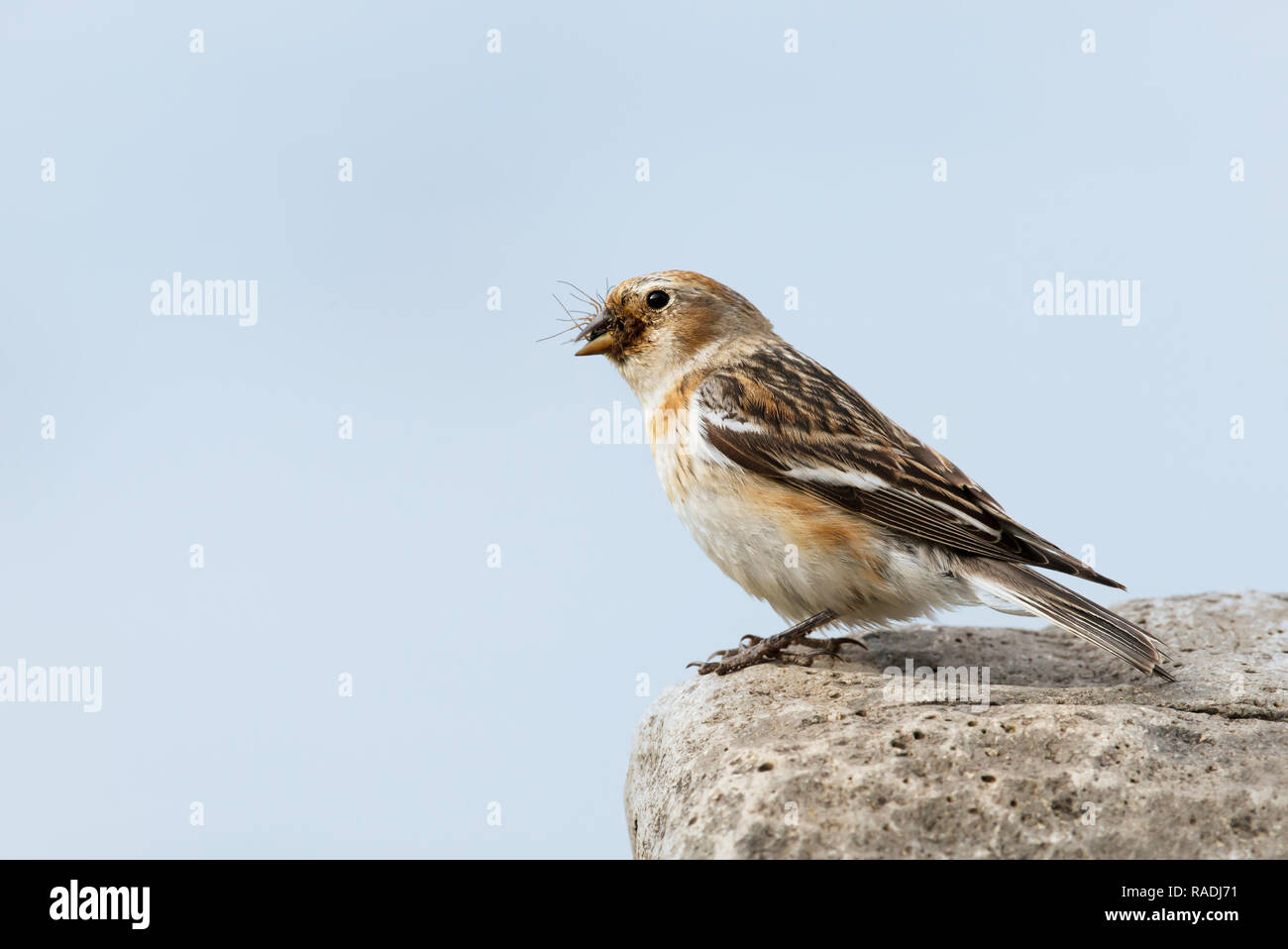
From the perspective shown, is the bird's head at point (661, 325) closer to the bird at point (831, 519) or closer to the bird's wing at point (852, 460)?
the bird at point (831, 519)

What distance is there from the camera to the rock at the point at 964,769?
16.1 ft

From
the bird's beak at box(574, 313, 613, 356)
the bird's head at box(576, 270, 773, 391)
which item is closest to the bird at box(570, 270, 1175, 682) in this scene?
the bird's head at box(576, 270, 773, 391)

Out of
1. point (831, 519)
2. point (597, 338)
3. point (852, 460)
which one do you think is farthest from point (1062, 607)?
point (597, 338)

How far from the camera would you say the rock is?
4.89 metres

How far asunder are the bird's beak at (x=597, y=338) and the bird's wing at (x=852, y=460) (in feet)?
2.59

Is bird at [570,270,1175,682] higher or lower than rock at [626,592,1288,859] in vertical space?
higher

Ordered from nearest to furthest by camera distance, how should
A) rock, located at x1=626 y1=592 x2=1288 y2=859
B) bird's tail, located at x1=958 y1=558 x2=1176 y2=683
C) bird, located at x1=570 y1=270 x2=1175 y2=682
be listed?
1. rock, located at x1=626 y1=592 x2=1288 y2=859
2. bird's tail, located at x1=958 y1=558 x2=1176 y2=683
3. bird, located at x1=570 y1=270 x2=1175 y2=682

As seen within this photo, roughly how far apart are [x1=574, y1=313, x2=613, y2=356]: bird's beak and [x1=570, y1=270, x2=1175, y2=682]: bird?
0.55 m

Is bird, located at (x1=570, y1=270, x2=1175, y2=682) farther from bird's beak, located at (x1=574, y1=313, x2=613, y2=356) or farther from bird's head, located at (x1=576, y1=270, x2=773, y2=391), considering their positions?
bird's beak, located at (x1=574, y1=313, x2=613, y2=356)

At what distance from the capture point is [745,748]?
18.3ft

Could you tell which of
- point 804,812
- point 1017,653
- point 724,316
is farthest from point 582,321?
point 804,812

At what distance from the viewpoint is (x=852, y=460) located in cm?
690

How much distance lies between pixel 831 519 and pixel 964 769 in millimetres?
1842
